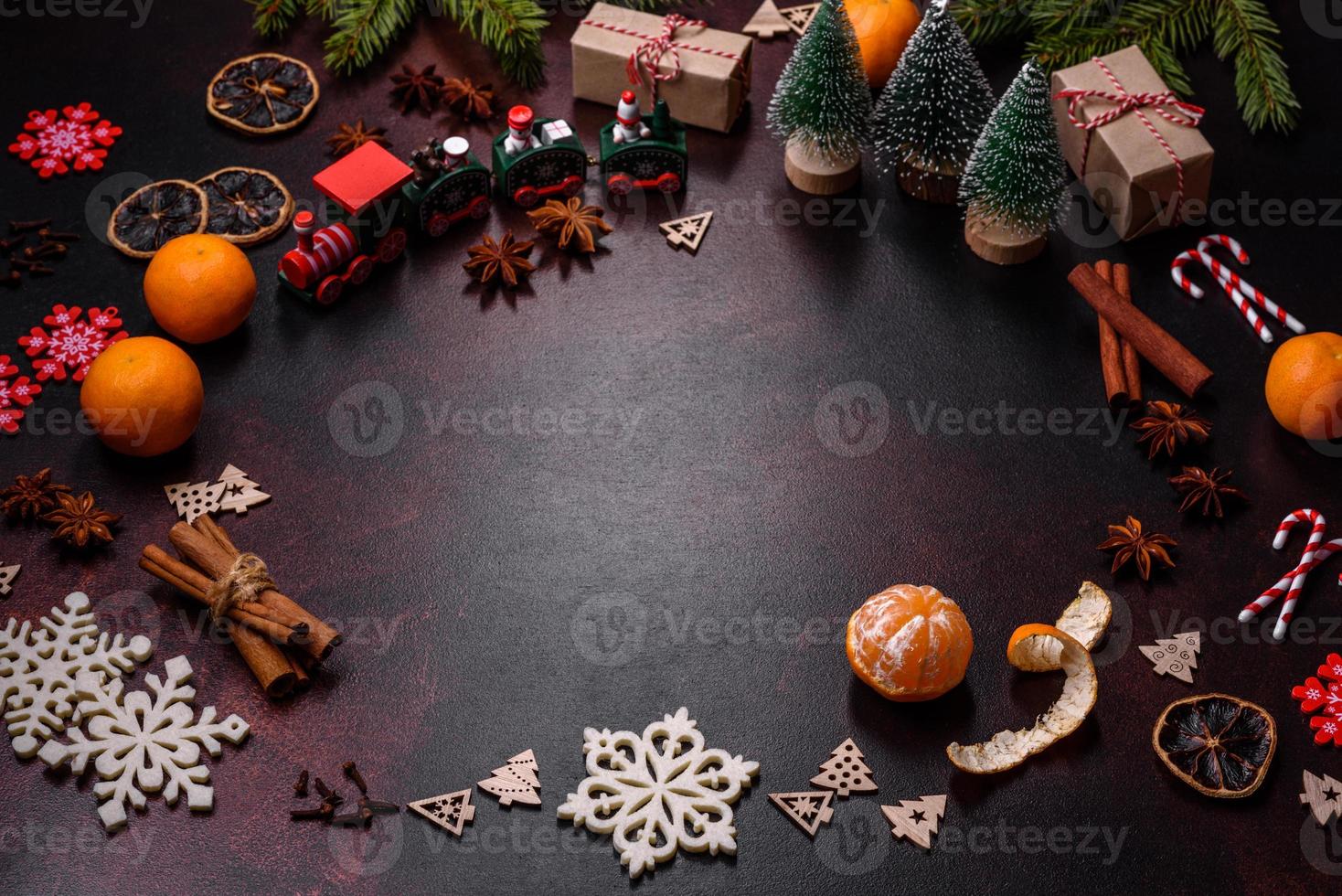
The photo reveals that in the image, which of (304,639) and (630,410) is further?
(630,410)

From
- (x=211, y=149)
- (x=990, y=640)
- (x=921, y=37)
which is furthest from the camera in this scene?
(x=211, y=149)

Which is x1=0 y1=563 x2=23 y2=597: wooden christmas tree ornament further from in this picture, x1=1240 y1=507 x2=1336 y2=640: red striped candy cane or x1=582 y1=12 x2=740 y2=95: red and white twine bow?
x1=1240 y1=507 x2=1336 y2=640: red striped candy cane

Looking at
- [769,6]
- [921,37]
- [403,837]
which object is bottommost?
[403,837]

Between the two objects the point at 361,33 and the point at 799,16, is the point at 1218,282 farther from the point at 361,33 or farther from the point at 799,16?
the point at 361,33

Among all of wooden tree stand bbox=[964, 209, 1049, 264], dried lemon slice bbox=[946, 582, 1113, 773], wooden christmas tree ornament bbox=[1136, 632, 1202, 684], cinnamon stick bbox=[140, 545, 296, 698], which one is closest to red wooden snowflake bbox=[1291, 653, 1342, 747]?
wooden christmas tree ornament bbox=[1136, 632, 1202, 684]

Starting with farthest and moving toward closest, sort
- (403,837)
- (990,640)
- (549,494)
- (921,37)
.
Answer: (921,37)
(549,494)
(990,640)
(403,837)

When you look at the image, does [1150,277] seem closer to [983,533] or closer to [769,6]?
[983,533]

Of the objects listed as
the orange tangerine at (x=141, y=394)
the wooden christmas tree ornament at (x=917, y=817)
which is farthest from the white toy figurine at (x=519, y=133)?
the wooden christmas tree ornament at (x=917, y=817)

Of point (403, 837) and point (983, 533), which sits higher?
point (983, 533)

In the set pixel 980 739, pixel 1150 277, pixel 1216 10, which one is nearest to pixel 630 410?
pixel 980 739
